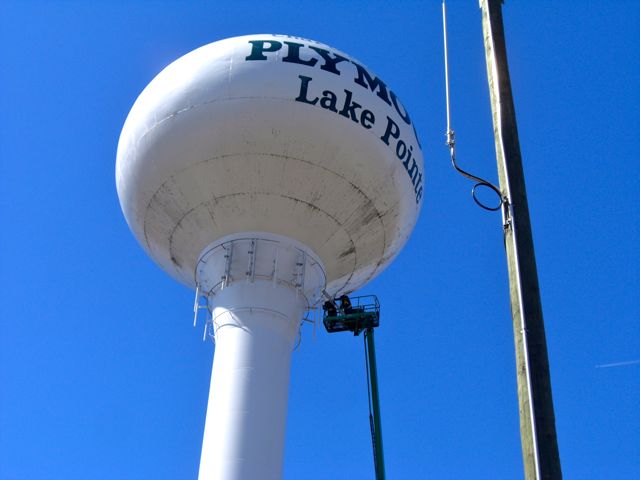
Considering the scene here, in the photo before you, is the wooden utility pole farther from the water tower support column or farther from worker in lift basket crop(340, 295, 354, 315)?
worker in lift basket crop(340, 295, 354, 315)

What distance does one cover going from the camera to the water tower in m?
11.5

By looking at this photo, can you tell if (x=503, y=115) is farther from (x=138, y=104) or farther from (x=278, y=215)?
(x=138, y=104)

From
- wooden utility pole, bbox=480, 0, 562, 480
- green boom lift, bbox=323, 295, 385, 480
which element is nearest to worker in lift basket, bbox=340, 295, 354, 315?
green boom lift, bbox=323, 295, 385, 480

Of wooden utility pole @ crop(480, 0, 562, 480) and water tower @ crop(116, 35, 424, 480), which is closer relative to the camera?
wooden utility pole @ crop(480, 0, 562, 480)

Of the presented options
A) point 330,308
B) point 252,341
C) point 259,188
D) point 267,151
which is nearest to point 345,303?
point 330,308

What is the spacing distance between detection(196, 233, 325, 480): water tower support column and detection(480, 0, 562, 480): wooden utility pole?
657 centimetres

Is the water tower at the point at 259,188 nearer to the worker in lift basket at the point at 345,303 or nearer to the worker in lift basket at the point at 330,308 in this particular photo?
the worker in lift basket at the point at 330,308

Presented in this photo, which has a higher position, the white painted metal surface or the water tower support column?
the white painted metal surface

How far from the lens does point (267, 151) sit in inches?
457

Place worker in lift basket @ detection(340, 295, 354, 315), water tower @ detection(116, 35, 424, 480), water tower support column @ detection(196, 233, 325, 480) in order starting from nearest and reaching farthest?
water tower support column @ detection(196, 233, 325, 480) → water tower @ detection(116, 35, 424, 480) → worker in lift basket @ detection(340, 295, 354, 315)

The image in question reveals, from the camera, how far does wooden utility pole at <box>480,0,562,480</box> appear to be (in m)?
4.68

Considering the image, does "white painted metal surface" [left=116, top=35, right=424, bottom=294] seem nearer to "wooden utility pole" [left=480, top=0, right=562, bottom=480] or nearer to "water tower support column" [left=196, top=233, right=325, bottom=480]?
"water tower support column" [left=196, top=233, right=325, bottom=480]

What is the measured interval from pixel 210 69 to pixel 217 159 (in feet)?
5.41

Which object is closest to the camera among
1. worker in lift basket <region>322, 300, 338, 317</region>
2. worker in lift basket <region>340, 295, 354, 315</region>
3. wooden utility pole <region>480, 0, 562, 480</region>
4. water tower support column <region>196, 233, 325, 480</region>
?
wooden utility pole <region>480, 0, 562, 480</region>
